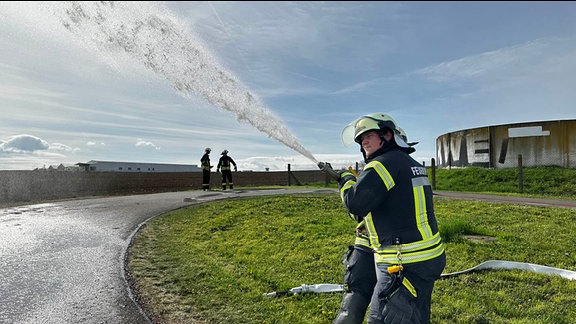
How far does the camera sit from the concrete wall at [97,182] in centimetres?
1745

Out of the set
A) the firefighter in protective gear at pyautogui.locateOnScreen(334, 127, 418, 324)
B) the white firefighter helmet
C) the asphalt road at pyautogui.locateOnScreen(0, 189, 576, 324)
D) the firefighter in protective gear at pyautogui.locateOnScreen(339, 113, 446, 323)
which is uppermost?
the white firefighter helmet

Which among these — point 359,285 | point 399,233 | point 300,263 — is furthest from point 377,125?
point 300,263

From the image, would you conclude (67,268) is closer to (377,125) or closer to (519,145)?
(377,125)

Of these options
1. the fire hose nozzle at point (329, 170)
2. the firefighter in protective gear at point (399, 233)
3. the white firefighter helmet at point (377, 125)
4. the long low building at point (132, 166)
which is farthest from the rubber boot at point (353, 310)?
the long low building at point (132, 166)

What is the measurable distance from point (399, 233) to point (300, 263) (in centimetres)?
341

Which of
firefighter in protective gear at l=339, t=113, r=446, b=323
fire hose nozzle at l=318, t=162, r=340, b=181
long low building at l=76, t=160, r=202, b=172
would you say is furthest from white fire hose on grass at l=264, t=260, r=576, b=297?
long low building at l=76, t=160, r=202, b=172

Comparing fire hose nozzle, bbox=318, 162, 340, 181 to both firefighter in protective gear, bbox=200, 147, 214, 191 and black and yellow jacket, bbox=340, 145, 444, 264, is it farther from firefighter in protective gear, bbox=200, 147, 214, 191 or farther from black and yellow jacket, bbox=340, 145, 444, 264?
firefighter in protective gear, bbox=200, 147, 214, 191

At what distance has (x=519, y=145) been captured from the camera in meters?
22.9

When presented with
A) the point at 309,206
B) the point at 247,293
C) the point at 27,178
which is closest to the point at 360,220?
the point at 247,293

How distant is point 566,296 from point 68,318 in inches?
222

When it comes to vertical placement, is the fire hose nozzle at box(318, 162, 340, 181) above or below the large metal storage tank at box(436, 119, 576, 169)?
below

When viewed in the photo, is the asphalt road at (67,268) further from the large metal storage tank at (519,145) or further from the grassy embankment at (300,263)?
the large metal storage tank at (519,145)

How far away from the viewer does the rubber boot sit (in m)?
3.12

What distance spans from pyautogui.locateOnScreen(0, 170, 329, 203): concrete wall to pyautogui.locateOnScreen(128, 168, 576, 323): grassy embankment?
11636mm
